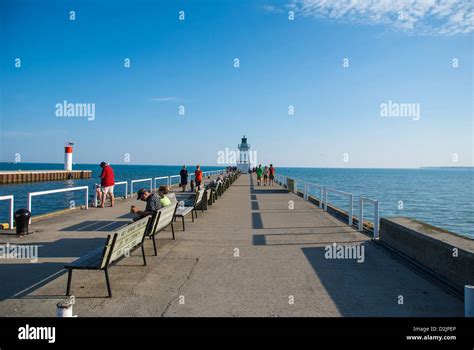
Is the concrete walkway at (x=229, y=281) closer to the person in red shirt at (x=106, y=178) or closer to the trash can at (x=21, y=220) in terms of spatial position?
the trash can at (x=21, y=220)

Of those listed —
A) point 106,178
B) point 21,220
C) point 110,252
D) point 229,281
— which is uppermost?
point 106,178

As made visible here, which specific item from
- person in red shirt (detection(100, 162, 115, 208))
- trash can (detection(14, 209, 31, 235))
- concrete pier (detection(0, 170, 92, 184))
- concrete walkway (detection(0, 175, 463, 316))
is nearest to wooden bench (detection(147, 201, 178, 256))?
concrete walkway (detection(0, 175, 463, 316))

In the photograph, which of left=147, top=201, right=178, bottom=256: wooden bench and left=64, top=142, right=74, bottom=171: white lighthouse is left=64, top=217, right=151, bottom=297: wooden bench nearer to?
left=147, top=201, right=178, bottom=256: wooden bench

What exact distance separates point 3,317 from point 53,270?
2018 mm

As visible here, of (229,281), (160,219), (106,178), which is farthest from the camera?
(106,178)

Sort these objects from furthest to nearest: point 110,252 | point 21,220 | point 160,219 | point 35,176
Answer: point 35,176 → point 21,220 → point 160,219 → point 110,252

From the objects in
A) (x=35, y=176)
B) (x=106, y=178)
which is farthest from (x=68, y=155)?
(x=106, y=178)

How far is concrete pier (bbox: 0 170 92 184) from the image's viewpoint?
6693cm

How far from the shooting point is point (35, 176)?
7462 cm

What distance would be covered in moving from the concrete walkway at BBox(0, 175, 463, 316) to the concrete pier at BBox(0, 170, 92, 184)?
65.4 meters

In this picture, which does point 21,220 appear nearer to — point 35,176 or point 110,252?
point 110,252

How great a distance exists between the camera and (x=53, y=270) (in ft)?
21.2

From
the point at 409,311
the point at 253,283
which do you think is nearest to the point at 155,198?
the point at 253,283

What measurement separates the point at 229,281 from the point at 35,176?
77.6 m
